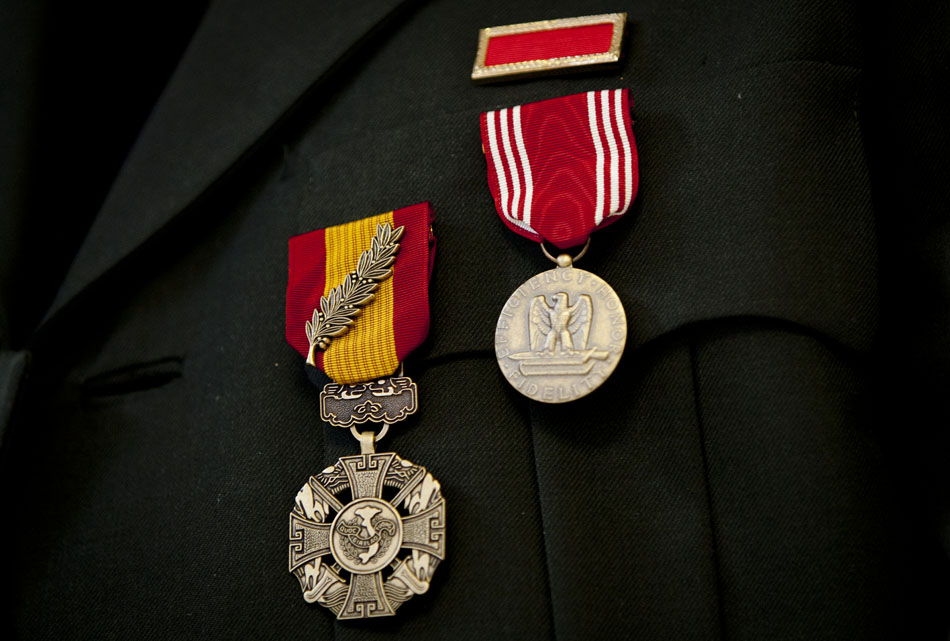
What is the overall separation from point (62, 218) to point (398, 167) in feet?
2.03

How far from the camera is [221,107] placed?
1.00 meters

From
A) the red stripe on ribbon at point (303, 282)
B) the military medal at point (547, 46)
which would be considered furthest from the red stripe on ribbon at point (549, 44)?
the red stripe on ribbon at point (303, 282)

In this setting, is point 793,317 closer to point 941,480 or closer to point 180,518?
point 941,480

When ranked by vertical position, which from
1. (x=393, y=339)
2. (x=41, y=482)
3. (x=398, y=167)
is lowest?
(x=41, y=482)

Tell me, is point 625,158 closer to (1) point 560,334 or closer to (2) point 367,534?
(1) point 560,334

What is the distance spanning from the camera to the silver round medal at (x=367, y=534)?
68cm

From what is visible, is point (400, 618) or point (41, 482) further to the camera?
point (41, 482)

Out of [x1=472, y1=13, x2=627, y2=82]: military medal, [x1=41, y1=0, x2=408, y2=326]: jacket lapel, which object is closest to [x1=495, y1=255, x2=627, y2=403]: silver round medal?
[x1=472, y1=13, x2=627, y2=82]: military medal

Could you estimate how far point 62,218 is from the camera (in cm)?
Result: 116

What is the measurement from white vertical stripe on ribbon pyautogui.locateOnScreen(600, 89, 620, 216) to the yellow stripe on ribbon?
0.73ft

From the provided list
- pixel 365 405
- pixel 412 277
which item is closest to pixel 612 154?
pixel 412 277

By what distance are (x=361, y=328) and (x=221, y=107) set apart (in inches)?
16.4

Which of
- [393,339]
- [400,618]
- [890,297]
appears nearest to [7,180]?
[393,339]

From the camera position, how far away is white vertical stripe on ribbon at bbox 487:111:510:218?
2.49 feet
